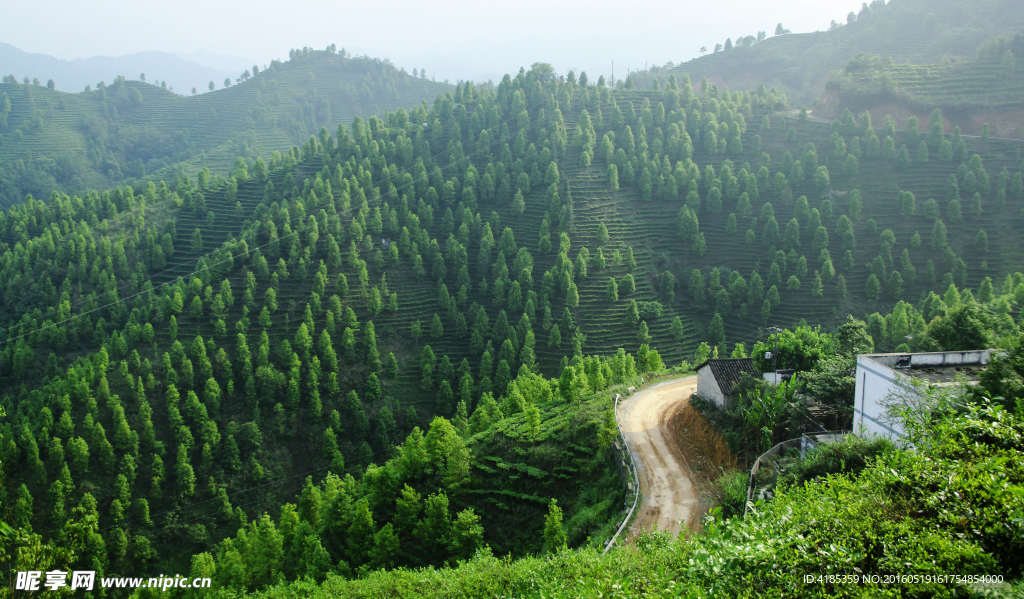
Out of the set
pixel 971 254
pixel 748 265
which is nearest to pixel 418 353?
pixel 748 265

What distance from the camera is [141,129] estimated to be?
16650 centimetres

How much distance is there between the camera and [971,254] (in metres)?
67.1

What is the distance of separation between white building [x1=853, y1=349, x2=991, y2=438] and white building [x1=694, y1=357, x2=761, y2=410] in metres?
6.17

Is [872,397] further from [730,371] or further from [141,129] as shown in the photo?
[141,129]

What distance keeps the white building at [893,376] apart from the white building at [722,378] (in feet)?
20.2

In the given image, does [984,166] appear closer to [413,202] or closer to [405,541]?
[413,202]

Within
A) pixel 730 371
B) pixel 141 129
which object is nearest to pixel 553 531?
pixel 730 371

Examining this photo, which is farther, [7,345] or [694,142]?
[694,142]

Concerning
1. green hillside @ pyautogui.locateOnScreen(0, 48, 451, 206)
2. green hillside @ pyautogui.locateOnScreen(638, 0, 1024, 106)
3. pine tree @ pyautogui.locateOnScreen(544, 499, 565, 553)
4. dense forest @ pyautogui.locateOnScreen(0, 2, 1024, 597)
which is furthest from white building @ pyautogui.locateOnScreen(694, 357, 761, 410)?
green hillside @ pyautogui.locateOnScreen(0, 48, 451, 206)

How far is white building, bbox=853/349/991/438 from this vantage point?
2170 cm

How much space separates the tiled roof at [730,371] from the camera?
2988cm

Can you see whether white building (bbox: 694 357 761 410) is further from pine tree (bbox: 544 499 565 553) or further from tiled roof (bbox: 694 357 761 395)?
pine tree (bbox: 544 499 565 553)

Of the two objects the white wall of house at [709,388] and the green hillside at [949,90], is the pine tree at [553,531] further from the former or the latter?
the green hillside at [949,90]

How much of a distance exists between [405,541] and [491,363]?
28.9 meters
